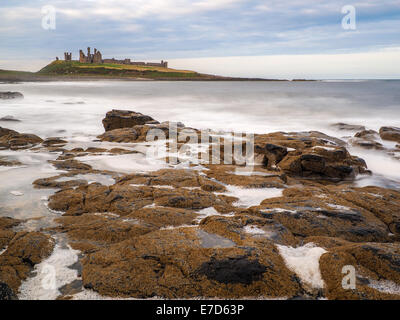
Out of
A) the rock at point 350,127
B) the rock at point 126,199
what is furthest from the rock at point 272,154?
the rock at point 350,127

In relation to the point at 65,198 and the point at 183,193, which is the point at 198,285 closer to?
the point at 183,193

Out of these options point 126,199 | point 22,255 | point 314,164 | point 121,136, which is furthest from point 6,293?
point 121,136

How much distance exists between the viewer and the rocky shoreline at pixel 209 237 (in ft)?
10.6

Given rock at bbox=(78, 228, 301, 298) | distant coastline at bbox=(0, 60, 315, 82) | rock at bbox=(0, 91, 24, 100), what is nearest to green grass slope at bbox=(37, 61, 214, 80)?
distant coastline at bbox=(0, 60, 315, 82)

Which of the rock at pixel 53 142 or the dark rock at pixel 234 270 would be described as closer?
the dark rock at pixel 234 270

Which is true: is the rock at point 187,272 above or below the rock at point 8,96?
below

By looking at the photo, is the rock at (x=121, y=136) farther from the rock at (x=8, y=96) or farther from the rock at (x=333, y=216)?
the rock at (x=8, y=96)

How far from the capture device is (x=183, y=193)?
6020mm

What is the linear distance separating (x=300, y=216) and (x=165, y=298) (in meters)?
2.80

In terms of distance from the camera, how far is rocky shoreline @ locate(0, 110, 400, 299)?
3.24m

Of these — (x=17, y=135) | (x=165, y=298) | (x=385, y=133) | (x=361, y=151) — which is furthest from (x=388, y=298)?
(x=385, y=133)

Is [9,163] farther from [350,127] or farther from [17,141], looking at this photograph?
[350,127]

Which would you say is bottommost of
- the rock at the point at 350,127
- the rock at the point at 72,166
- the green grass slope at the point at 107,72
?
the rock at the point at 72,166

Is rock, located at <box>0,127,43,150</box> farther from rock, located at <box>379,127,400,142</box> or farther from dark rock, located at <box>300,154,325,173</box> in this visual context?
rock, located at <box>379,127,400,142</box>
